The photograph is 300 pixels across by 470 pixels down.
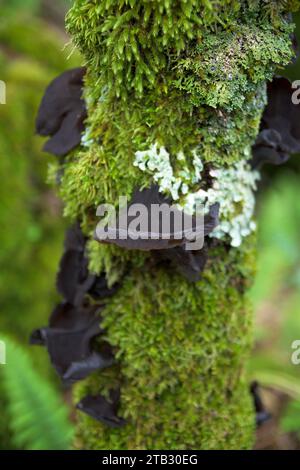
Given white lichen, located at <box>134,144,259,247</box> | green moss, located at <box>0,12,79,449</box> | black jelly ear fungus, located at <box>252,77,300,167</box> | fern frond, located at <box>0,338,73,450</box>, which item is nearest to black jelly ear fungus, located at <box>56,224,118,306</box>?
white lichen, located at <box>134,144,259,247</box>

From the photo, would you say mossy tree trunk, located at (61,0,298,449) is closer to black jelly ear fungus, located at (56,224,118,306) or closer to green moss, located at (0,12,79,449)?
black jelly ear fungus, located at (56,224,118,306)

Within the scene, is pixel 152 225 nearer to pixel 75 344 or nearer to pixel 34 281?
pixel 75 344

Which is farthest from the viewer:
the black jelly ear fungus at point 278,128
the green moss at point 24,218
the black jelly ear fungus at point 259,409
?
the green moss at point 24,218

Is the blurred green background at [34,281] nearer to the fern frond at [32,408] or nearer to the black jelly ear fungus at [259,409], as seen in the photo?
the fern frond at [32,408]

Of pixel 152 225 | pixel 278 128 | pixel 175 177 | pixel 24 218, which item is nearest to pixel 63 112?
pixel 175 177

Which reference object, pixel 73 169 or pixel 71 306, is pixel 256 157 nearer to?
pixel 73 169

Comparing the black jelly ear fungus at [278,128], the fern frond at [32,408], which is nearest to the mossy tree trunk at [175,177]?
the black jelly ear fungus at [278,128]

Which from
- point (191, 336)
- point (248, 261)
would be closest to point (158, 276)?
point (191, 336)
